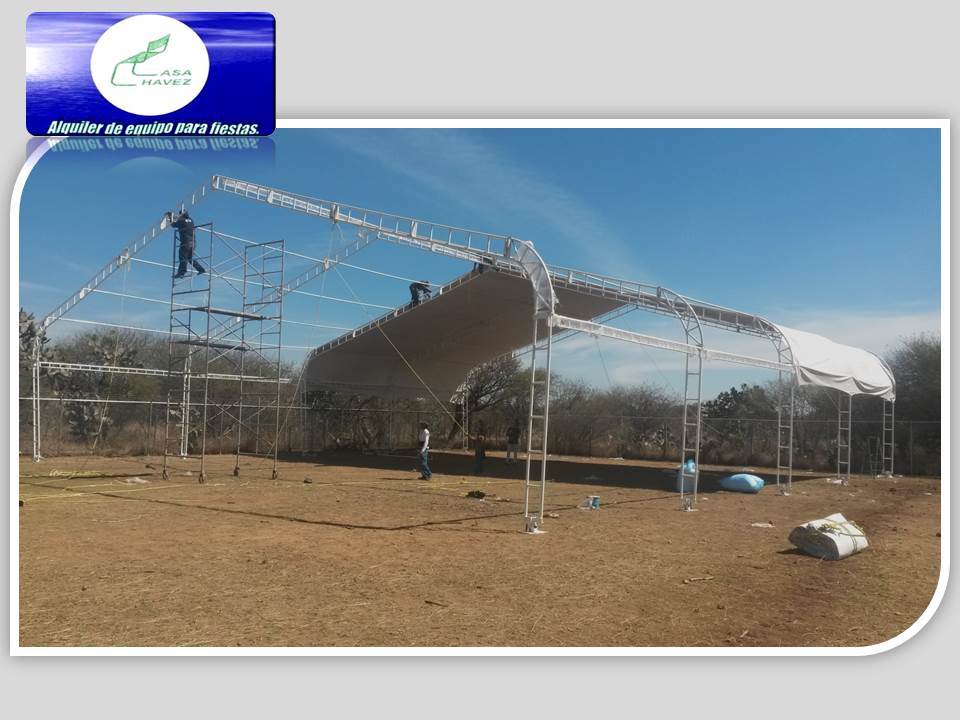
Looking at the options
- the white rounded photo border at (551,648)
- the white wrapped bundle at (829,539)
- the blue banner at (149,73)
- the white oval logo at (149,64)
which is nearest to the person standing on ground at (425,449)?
the white wrapped bundle at (829,539)

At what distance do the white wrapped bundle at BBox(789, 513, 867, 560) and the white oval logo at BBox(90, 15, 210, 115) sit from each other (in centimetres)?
794

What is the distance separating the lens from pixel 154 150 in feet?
19.7

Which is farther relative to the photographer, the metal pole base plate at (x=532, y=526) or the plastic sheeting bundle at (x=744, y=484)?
the plastic sheeting bundle at (x=744, y=484)

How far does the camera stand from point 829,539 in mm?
8172

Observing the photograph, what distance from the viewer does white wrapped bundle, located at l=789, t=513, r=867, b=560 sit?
8.15m

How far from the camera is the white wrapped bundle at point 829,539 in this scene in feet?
26.7

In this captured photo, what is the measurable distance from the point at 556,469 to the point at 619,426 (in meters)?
8.32

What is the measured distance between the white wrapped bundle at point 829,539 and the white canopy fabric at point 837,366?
24.8 ft

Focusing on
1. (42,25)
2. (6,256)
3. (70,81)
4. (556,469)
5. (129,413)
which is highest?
(42,25)

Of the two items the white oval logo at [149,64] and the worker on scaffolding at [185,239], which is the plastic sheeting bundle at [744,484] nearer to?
the worker on scaffolding at [185,239]

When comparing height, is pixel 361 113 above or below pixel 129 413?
above

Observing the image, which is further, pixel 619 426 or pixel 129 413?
pixel 619 426

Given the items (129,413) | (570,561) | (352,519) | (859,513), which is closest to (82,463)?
(129,413)

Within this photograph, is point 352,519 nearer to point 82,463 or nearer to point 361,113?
point 361,113
